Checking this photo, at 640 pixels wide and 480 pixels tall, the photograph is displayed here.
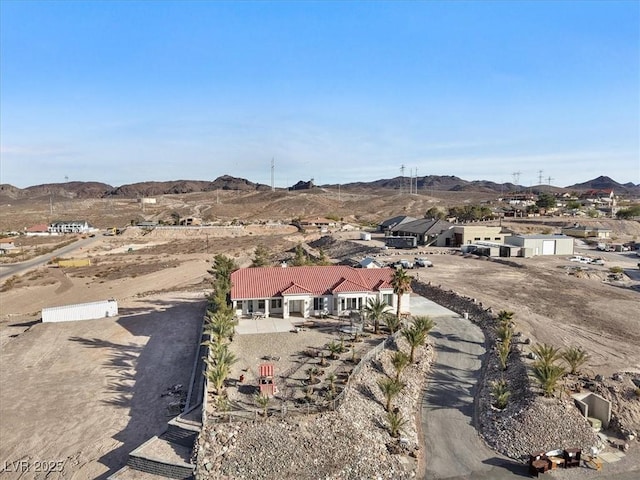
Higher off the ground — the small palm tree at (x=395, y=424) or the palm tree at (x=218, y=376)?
the palm tree at (x=218, y=376)

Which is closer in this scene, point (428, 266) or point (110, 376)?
point (110, 376)

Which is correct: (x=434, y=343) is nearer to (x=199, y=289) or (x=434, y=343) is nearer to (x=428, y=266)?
(x=428, y=266)

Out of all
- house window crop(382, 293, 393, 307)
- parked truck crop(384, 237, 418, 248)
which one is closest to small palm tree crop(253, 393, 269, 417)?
house window crop(382, 293, 393, 307)

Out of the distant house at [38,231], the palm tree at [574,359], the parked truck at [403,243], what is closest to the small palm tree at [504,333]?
the palm tree at [574,359]

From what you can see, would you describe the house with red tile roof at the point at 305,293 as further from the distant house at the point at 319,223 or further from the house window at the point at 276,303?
the distant house at the point at 319,223

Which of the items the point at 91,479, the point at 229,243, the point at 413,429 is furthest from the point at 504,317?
the point at 229,243
